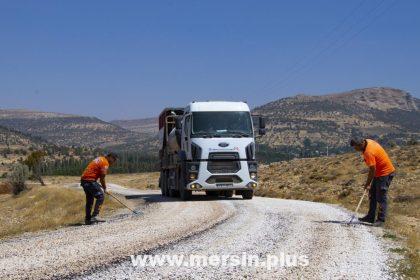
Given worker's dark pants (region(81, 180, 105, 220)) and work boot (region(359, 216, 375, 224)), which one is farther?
worker's dark pants (region(81, 180, 105, 220))

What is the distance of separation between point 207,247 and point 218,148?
1165cm

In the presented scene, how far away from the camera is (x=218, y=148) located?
2172 cm

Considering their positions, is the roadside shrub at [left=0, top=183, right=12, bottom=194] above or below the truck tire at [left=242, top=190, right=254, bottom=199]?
below

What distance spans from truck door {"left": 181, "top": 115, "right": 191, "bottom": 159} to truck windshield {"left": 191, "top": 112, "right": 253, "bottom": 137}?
0.34 m

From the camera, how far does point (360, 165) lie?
1602 inches

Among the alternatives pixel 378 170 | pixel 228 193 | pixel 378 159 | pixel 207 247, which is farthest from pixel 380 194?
pixel 228 193

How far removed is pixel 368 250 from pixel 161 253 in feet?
12.5

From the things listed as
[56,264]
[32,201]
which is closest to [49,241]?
[56,264]

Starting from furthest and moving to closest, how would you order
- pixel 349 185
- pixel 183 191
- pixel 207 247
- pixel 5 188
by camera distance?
pixel 5 188
pixel 349 185
pixel 183 191
pixel 207 247

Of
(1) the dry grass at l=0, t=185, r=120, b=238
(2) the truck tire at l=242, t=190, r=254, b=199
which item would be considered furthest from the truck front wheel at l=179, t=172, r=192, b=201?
(1) the dry grass at l=0, t=185, r=120, b=238

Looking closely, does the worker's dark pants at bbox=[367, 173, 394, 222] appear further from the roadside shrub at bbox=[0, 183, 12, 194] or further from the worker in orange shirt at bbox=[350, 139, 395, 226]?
the roadside shrub at bbox=[0, 183, 12, 194]

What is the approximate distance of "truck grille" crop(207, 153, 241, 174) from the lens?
71.6ft

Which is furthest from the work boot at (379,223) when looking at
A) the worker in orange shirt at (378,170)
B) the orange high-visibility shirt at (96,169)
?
the orange high-visibility shirt at (96,169)

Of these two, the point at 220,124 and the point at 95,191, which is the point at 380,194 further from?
the point at 220,124
